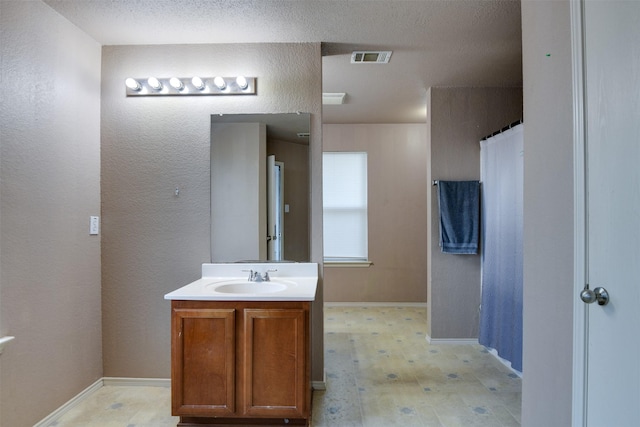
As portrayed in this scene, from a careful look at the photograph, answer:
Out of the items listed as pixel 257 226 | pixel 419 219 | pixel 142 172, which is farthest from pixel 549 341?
pixel 419 219

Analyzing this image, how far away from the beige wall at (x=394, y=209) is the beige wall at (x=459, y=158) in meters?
1.22

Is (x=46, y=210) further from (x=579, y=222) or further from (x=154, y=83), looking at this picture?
(x=579, y=222)

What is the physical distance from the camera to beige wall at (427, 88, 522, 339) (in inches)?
126

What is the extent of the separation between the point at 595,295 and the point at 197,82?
7.77 feet

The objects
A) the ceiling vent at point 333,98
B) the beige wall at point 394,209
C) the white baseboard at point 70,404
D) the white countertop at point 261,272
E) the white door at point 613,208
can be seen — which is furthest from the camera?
the beige wall at point 394,209

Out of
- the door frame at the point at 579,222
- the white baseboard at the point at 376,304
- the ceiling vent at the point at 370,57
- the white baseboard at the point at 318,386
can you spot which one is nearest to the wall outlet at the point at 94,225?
the white baseboard at the point at 318,386

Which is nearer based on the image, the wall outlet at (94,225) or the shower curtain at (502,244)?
the wall outlet at (94,225)

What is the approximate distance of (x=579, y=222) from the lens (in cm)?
112

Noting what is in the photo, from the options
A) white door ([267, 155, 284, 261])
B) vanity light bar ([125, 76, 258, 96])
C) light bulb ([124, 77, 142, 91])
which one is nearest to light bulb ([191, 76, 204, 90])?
vanity light bar ([125, 76, 258, 96])

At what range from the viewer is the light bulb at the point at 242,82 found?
2.30 meters

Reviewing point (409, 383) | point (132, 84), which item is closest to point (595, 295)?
point (409, 383)

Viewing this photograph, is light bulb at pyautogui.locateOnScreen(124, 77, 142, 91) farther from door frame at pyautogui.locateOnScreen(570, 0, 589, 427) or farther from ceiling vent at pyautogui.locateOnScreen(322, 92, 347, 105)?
door frame at pyautogui.locateOnScreen(570, 0, 589, 427)

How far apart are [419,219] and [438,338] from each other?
1669mm

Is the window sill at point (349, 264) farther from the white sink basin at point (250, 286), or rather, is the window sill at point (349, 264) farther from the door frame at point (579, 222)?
the door frame at point (579, 222)
